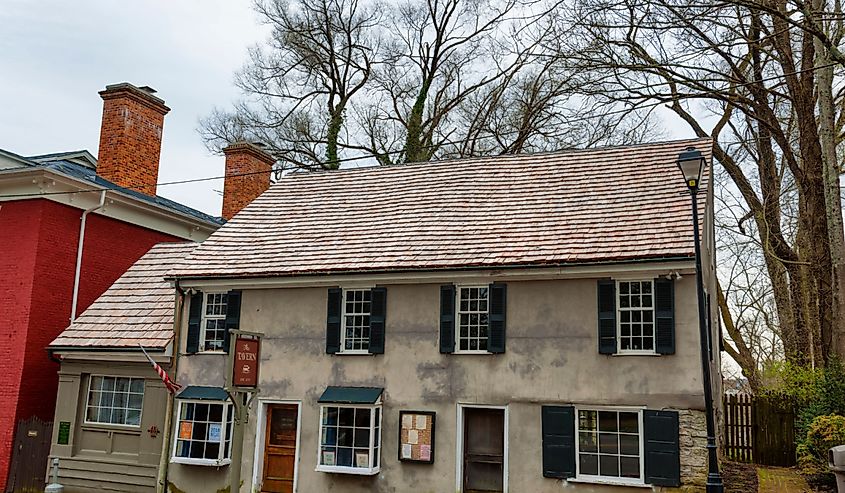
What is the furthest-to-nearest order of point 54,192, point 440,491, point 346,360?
point 54,192 < point 346,360 < point 440,491

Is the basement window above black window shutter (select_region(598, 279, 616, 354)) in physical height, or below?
below

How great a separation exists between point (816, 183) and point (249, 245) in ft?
46.4

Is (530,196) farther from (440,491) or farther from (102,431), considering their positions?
(102,431)

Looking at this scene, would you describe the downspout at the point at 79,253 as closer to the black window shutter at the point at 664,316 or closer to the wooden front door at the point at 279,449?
the wooden front door at the point at 279,449

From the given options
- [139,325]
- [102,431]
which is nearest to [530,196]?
[139,325]

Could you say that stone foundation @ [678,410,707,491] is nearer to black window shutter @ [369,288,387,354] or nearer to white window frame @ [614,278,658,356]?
white window frame @ [614,278,658,356]

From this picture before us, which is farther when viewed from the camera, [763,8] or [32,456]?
[32,456]

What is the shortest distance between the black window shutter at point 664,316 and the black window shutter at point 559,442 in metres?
1.99

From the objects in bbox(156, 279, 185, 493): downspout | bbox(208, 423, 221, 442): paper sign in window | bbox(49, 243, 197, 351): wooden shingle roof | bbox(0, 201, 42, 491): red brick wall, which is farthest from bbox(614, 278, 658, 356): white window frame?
bbox(0, 201, 42, 491): red brick wall

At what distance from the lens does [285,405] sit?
16266mm

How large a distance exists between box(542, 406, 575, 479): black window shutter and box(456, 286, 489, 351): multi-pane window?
1.93 metres

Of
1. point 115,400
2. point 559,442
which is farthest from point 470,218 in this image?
point 115,400

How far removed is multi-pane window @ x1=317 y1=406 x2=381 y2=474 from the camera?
50.0ft

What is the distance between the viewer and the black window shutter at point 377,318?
1569 centimetres
